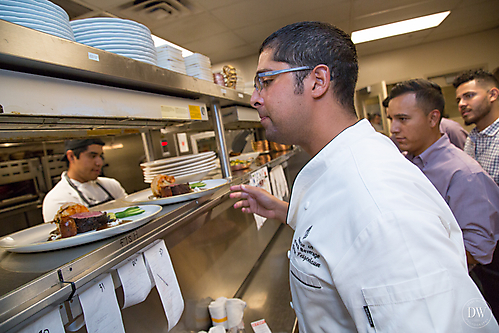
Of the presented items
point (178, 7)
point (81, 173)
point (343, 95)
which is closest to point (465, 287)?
point (343, 95)

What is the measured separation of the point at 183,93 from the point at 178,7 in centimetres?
251

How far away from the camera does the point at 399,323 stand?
1.71 ft

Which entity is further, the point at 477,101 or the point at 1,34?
the point at 477,101

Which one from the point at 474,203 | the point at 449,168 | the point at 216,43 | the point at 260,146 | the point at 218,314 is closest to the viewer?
the point at 218,314

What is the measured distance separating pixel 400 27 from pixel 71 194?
5.70 metres

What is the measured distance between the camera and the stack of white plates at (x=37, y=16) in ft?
1.78

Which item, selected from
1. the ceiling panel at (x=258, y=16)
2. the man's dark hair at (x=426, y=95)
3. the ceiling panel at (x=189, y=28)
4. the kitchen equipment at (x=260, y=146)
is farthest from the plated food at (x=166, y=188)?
the ceiling panel at (x=189, y=28)

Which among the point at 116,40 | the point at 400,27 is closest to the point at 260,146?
the point at 116,40

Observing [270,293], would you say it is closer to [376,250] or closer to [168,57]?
[376,250]

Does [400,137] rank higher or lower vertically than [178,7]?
lower

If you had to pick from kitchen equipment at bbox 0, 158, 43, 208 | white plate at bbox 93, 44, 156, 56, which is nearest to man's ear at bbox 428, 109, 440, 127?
white plate at bbox 93, 44, 156, 56

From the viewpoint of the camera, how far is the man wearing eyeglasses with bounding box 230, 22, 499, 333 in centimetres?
52

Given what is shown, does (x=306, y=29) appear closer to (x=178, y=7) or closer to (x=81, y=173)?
(x=81, y=173)

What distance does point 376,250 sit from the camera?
1.81 ft
